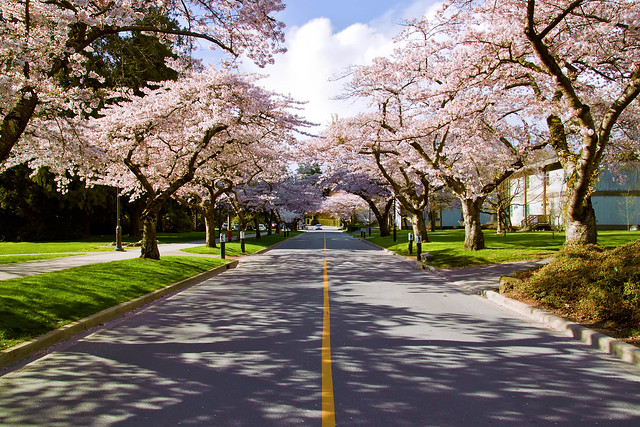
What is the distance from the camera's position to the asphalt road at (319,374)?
13.7ft

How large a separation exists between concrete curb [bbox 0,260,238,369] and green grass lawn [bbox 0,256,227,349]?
0.56 feet

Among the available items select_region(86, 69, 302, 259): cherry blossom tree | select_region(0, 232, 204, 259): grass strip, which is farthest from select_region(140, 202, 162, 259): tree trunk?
select_region(0, 232, 204, 259): grass strip

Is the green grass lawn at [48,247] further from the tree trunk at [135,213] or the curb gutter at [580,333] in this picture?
the curb gutter at [580,333]

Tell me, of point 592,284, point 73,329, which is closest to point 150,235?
point 73,329

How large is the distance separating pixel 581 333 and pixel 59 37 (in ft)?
34.9

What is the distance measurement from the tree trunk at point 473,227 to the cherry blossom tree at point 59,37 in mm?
12927

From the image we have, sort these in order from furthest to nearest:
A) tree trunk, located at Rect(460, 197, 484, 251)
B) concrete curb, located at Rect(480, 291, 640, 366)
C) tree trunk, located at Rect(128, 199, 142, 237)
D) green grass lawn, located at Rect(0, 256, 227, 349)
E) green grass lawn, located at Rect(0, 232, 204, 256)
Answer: tree trunk, located at Rect(128, 199, 142, 237) < green grass lawn, located at Rect(0, 232, 204, 256) < tree trunk, located at Rect(460, 197, 484, 251) < green grass lawn, located at Rect(0, 256, 227, 349) < concrete curb, located at Rect(480, 291, 640, 366)

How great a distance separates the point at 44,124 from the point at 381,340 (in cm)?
913

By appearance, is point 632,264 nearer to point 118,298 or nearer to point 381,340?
point 381,340

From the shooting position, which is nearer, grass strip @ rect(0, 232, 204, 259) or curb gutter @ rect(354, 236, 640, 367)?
curb gutter @ rect(354, 236, 640, 367)

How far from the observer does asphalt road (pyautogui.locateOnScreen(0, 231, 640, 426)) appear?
13.7ft

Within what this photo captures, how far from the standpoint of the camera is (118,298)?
31.9 feet

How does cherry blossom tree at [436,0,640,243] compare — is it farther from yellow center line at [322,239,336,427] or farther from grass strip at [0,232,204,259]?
grass strip at [0,232,204,259]

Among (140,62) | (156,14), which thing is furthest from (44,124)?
(156,14)
